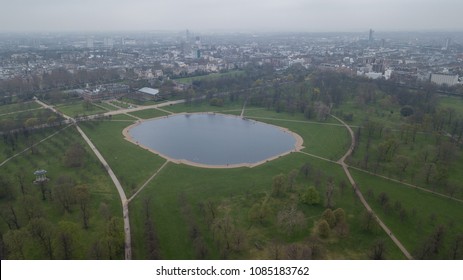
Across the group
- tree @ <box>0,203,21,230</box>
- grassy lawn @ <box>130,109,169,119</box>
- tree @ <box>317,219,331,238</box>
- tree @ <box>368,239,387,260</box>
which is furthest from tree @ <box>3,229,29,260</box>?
grassy lawn @ <box>130,109,169,119</box>

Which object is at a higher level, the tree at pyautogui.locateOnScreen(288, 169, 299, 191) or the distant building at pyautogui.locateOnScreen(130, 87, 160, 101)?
the distant building at pyautogui.locateOnScreen(130, 87, 160, 101)

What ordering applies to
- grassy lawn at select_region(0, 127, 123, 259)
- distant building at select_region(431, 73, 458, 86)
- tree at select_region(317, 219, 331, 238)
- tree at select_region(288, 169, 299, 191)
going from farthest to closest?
distant building at select_region(431, 73, 458, 86), tree at select_region(288, 169, 299, 191), tree at select_region(317, 219, 331, 238), grassy lawn at select_region(0, 127, 123, 259)

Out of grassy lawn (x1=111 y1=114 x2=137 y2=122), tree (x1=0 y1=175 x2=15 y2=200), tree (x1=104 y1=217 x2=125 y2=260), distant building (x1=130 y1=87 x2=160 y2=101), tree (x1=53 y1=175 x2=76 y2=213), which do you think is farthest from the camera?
distant building (x1=130 y1=87 x2=160 y2=101)

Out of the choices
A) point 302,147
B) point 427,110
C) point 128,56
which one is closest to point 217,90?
point 302,147

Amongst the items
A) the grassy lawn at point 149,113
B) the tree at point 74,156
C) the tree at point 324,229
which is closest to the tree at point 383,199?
the tree at point 324,229

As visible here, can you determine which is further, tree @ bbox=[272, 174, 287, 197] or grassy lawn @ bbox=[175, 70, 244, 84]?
grassy lawn @ bbox=[175, 70, 244, 84]

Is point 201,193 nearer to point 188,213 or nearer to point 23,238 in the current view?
point 188,213

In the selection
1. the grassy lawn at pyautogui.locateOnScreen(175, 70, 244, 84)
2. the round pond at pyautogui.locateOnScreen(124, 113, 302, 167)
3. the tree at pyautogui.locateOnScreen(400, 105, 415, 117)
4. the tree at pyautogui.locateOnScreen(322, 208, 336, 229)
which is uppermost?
the grassy lawn at pyautogui.locateOnScreen(175, 70, 244, 84)

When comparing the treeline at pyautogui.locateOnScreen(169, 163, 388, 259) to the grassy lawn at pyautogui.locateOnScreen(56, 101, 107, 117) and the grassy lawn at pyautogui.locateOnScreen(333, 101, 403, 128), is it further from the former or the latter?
the grassy lawn at pyautogui.locateOnScreen(56, 101, 107, 117)
